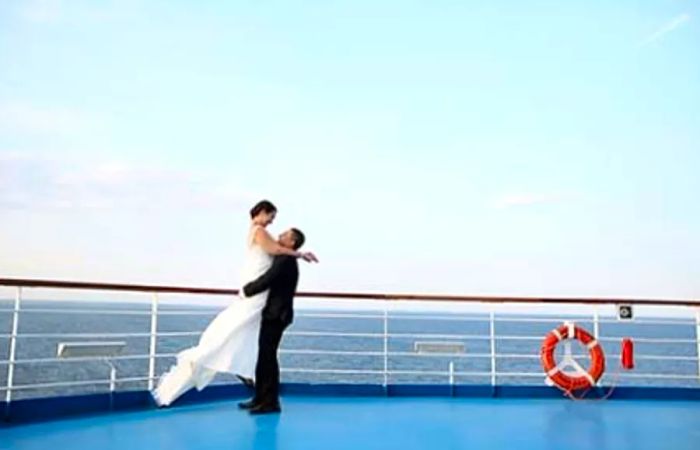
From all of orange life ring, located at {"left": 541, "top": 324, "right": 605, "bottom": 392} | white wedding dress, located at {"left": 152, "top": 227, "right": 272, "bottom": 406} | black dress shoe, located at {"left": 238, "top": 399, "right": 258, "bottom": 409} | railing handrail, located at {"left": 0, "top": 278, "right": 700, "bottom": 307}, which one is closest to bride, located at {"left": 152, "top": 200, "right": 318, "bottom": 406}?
white wedding dress, located at {"left": 152, "top": 227, "right": 272, "bottom": 406}

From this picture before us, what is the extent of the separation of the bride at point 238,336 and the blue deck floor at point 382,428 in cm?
20

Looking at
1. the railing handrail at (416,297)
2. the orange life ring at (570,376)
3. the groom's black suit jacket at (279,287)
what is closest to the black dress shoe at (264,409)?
the groom's black suit jacket at (279,287)

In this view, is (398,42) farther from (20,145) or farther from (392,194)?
(20,145)

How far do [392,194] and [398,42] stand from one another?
4.59 metres

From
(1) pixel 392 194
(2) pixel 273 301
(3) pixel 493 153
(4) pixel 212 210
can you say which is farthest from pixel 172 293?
(4) pixel 212 210

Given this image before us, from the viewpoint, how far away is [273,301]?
3.59 m

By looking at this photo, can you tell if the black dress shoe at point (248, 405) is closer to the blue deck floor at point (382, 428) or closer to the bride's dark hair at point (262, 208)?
the blue deck floor at point (382, 428)

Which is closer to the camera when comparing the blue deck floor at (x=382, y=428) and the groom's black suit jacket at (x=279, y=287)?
the blue deck floor at (x=382, y=428)

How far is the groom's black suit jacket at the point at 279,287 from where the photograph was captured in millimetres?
3549

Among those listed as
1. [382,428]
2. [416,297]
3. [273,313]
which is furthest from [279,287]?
[416,297]

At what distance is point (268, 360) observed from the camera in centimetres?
360

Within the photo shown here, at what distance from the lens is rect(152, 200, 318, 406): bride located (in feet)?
11.6

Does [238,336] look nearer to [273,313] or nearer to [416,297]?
[273,313]

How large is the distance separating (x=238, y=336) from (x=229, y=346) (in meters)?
0.07
